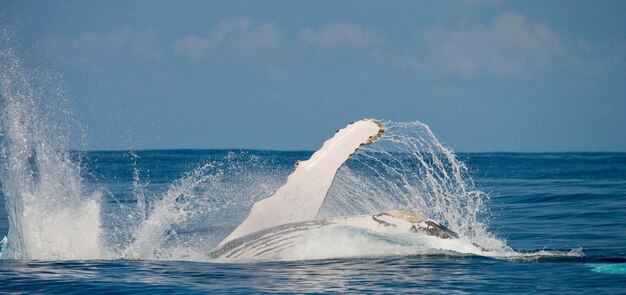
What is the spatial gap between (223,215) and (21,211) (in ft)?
24.9

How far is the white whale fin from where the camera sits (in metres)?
12.1

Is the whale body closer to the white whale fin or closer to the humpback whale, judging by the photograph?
the humpback whale

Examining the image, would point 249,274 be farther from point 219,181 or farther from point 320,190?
point 219,181

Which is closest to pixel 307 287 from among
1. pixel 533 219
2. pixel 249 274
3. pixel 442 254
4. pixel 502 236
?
pixel 249 274

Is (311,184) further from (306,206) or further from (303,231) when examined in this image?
(303,231)

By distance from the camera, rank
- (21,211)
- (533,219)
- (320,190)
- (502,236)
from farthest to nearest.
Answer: (533,219), (502,236), (21,211), (320,190)

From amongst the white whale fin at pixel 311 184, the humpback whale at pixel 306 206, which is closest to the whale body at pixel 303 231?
the humpback whale at pixel 306 206

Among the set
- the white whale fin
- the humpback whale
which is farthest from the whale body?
the white whale fin

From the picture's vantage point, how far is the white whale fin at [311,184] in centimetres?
1214

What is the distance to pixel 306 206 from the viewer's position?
39.8ft

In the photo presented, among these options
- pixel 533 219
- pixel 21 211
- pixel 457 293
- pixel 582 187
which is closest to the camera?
pixel 457 293

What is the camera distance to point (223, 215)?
21.3m

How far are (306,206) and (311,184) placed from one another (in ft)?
1.00

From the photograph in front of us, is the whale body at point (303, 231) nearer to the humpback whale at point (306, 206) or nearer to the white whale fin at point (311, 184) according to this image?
the humpback whale at point (306, 206)
